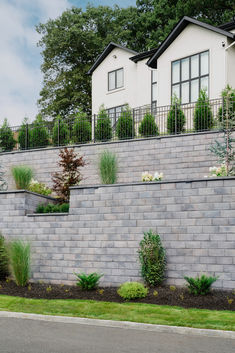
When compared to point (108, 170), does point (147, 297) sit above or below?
below

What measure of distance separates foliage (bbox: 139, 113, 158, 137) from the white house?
398 centimetres

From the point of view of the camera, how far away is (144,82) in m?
26.4

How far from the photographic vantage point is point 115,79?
93.8 ft

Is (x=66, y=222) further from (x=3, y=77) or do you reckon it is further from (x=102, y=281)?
(x=3, y=77)

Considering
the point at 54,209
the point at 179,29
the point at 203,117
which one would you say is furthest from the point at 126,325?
the point at 179,29

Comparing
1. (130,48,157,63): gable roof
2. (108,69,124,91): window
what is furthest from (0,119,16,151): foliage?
(130,48,157,63): gable roof

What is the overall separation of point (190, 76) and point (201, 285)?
14.0m

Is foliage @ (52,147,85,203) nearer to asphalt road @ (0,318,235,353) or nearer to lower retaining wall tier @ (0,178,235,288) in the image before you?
lower retaining wall tier @ (0,178,235,288)

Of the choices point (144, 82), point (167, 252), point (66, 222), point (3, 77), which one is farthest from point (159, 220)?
point (144, 82)

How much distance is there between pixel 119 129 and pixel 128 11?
2057cm

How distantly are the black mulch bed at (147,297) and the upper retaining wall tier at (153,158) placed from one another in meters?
5.71

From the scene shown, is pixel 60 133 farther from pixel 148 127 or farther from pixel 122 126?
pixel 148 127

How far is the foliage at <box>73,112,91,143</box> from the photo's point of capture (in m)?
19.9

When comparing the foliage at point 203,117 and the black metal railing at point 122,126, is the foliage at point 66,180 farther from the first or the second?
the foliage at point 203,117
